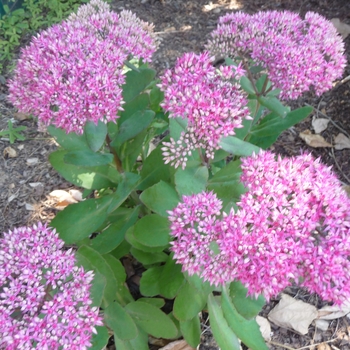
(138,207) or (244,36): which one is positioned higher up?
(244,36)

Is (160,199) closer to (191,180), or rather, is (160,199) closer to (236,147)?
(191,180)

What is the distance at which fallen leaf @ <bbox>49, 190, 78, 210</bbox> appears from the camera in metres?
2.17

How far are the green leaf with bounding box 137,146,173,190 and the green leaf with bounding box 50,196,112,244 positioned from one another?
0.15m

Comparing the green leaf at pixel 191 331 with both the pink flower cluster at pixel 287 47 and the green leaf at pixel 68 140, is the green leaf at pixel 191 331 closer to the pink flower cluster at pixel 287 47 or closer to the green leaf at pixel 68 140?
the green leaf at pixel 68 140

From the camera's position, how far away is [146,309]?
155 cm

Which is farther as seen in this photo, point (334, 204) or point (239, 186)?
point (239, 186)

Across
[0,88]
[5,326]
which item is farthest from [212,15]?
[5,326]

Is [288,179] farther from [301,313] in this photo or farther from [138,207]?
[301,313]

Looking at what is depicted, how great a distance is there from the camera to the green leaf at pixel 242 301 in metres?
1.31

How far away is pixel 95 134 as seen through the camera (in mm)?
1326

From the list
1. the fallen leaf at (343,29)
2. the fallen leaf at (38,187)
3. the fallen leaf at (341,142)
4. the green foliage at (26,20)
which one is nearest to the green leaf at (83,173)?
the fallen leaf at (38,187)

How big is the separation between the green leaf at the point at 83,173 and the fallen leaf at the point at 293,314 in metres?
0.91

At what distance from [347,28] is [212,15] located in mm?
996

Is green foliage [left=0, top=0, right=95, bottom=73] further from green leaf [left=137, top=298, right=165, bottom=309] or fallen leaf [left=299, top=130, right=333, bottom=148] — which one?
green leaf [left=137, top=298, right=165, bottom=309]
